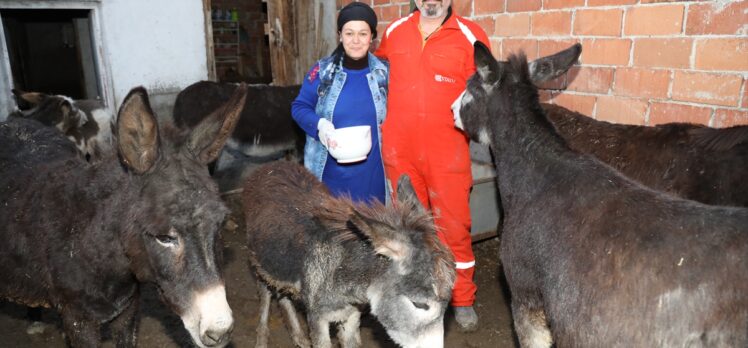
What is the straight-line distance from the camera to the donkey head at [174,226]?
231 cm

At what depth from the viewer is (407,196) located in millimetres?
3166

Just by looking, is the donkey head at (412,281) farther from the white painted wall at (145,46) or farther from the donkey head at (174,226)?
the white painted wall at (145,46)

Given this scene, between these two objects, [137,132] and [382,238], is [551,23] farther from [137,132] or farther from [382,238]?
[137,132]

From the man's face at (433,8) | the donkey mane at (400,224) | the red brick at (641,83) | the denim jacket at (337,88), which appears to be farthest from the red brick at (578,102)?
the donkey mane at (400,224)

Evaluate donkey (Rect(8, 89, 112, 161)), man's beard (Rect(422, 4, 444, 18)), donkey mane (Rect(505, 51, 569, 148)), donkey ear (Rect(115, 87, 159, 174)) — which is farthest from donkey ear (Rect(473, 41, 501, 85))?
donkey (Rect(8, 89, 112, 161))

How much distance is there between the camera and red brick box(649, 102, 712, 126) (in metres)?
3.76

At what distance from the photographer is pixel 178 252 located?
2.36 metres

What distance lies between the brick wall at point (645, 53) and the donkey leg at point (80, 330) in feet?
14.3

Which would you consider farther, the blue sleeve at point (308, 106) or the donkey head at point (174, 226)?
the blue sleeve at point (308, 106)

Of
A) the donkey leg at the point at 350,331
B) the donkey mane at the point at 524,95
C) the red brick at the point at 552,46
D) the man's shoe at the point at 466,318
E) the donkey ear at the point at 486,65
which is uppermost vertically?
the red brick at the point at 552,46

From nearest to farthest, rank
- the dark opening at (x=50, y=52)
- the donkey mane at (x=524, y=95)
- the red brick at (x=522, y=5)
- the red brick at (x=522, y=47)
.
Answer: the donkey mane at (x=524, y=95)
the red brick at (x=522, y=5)
the red brick at (x=522, y=47)
the dark opening at (x=50, y=52)

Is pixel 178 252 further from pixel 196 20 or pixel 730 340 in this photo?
pixel 196 20

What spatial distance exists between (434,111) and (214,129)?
1839 millimetres

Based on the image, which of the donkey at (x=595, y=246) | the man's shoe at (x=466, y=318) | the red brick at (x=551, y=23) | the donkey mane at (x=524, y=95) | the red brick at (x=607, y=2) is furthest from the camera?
the red brick at (x=551, y=23)
